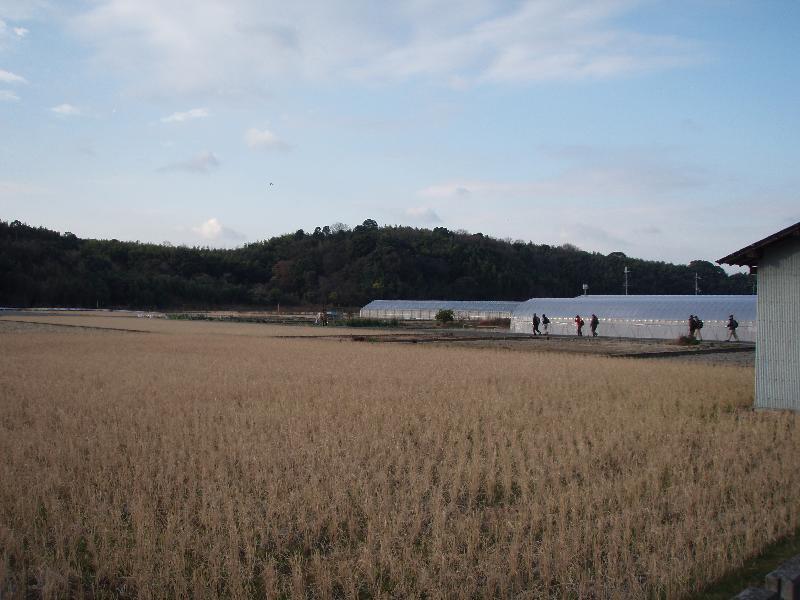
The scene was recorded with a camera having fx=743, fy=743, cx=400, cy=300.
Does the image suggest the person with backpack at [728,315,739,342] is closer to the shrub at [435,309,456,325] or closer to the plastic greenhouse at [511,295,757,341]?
the plastic greenhouse at [511,295,757,341]

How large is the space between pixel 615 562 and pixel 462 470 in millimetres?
2721

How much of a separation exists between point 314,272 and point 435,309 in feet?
120

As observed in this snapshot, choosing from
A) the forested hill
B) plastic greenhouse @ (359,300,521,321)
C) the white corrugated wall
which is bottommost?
the white corrugated wall

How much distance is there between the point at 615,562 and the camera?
5109 mm

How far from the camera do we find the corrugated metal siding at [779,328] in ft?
37.8

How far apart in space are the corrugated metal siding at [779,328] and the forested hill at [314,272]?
71.3 m

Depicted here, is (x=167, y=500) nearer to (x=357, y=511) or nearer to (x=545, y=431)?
(x=357, y=511)

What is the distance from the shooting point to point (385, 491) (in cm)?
691

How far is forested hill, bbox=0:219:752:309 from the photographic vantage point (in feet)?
258

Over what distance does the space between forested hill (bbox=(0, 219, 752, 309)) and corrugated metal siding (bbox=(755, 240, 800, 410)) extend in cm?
7134

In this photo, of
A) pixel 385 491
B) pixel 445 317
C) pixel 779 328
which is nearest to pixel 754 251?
pixel 779 328

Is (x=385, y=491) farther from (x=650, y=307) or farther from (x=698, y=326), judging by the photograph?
(x=650, y=307)

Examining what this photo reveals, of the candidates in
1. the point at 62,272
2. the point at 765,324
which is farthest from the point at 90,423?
the point at 62,272

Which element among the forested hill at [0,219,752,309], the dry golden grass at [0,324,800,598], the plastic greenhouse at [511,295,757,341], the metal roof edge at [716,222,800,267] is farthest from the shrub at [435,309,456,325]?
the metal roof edge at [716,222,800,267]
